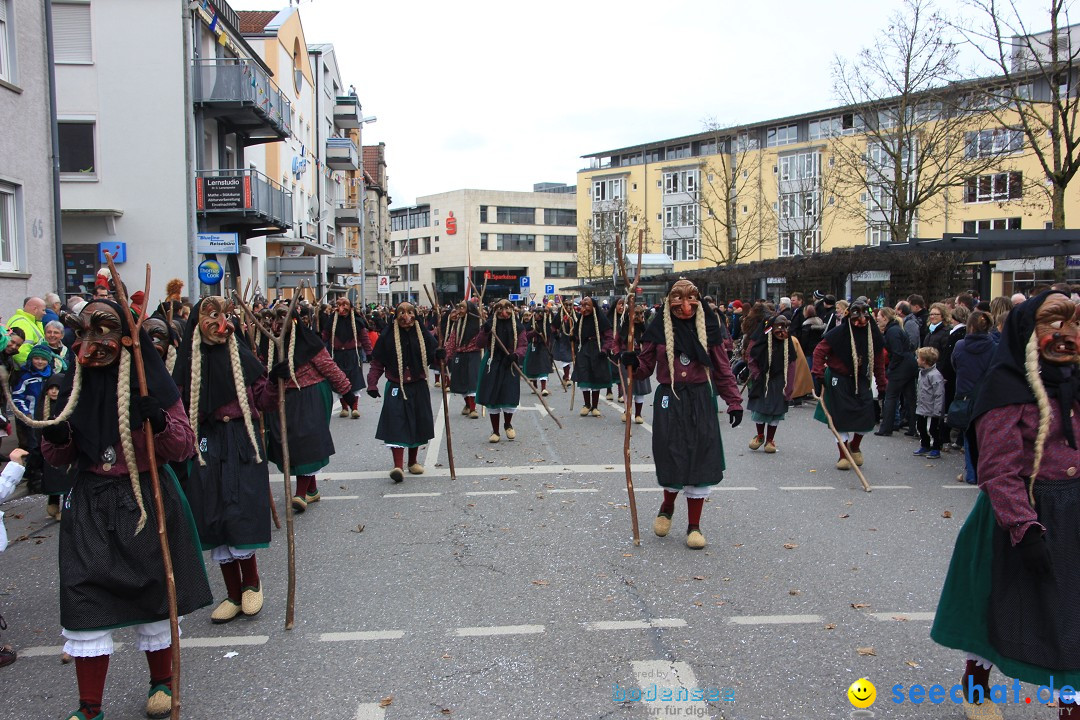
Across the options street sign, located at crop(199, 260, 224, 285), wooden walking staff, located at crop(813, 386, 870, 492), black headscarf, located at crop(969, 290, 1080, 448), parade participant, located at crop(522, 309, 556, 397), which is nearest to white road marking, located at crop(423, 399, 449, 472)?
parade participant, located at crop(522, 309, 556, 397)

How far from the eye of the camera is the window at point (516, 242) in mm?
87625

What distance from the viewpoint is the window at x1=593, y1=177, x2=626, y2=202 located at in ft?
230

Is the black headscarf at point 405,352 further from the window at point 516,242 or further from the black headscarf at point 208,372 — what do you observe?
the window at point 516,242

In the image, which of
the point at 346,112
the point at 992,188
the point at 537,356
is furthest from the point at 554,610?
the point at 346,112

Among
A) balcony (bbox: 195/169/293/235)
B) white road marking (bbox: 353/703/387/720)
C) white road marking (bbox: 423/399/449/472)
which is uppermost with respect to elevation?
balcony (bbox: 195/169/293/235)

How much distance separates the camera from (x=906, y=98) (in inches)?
922

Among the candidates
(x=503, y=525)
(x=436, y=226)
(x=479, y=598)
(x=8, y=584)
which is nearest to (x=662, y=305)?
(x=503, y=525)

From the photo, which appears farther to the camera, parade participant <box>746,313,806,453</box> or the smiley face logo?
parade participant <box>746,313,806,453</box>

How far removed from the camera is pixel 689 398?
663 centimetres

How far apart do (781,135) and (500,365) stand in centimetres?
5254

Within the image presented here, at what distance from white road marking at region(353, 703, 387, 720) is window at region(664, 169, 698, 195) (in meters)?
61.4

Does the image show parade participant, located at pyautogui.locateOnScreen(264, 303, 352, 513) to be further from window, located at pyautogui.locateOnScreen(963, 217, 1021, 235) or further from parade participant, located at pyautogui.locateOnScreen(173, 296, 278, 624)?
window, located at pyautogui.locateOnScreen(963, 217, 1021, 235)

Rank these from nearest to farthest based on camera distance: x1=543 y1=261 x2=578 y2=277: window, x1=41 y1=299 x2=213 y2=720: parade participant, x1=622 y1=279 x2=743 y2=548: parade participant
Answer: x1=41 y1=299 x2=213 y2=720: parade participant < x1=622 y1=279 x2=743 y2=548: parade participant < x1=543 y1=261 x2=578 y2=277: window

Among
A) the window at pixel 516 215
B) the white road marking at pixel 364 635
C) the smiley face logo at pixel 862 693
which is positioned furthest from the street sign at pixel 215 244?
the window at pixel 516 215
